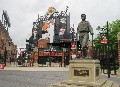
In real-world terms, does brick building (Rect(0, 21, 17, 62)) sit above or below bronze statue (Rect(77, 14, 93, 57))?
above

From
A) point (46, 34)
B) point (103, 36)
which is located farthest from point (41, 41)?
point (103, 36)

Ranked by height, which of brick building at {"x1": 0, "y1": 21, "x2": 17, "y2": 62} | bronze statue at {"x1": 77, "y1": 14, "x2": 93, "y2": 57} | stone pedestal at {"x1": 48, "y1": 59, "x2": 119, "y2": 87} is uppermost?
brick building at {"x1": 0, "y1": 21, "x2": 17, "y2": 62}

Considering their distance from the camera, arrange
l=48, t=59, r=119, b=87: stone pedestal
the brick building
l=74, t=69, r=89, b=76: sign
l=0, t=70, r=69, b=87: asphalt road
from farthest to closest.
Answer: the brick building
l=0, t=70, r=69, b=87: asphalt road
l=74, t=69, r=89, b=76: sign
l=48, t=59, r=119, b=87: stone pedestal

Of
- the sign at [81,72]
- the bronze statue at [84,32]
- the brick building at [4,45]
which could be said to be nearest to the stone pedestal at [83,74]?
the sign at [81,72]

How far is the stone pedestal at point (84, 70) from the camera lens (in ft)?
40.8

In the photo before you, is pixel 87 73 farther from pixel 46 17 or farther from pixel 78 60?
pixel 46 17

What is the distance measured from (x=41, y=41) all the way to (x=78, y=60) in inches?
3217

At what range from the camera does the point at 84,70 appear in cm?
1259

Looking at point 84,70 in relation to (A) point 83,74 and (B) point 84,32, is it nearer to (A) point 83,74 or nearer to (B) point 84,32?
(A) point 83,74

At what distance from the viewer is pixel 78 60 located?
12.6 m

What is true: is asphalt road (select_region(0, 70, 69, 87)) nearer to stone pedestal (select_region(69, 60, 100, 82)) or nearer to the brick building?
stone pedestal (select_region(69, 60, 100, 82))

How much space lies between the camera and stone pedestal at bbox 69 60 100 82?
1243 centimetres

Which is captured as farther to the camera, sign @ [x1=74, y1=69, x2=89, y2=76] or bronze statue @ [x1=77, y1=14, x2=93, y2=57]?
bronze statue @ [x1=77, y1=14, x2=93, y2=57]

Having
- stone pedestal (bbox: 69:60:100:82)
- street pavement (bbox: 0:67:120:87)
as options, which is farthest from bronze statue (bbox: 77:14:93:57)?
street pavement (bbox: 0:67:120:87)
